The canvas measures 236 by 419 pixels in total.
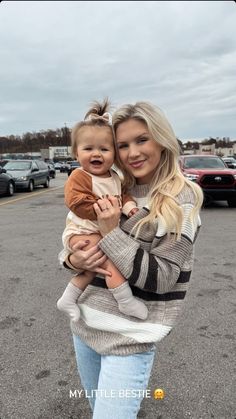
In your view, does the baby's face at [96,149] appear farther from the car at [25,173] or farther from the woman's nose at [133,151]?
the car at [25,173]

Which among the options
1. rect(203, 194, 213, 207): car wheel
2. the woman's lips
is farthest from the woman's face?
rect(203, 194, 213, 207): car wheel

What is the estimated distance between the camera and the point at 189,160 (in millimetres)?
12648

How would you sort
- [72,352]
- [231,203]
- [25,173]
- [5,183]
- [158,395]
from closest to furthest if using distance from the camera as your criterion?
[158,395] < [72,352] < [231,203] < [5,183] < [25,173]

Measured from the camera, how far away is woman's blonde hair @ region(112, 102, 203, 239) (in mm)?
1428

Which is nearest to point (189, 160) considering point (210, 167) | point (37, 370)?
point (210, 167)

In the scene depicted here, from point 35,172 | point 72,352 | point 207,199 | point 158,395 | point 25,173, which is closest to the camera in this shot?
point 158,395

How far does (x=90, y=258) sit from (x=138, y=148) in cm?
50

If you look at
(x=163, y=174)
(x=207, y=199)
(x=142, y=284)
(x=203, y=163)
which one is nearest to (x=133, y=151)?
(x=163, y=174)

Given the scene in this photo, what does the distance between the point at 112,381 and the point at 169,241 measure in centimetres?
60

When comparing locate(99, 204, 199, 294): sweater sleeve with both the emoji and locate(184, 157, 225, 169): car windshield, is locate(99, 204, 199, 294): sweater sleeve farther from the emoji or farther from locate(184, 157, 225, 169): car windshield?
locate(184, 157, 225, 169): car windshield

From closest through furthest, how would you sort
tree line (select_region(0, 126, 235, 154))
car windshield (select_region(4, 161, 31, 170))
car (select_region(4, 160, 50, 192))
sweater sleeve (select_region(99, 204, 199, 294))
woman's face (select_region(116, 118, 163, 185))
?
sweater sleeve (select_region(99, 204, 199, 294))
woman's face (select_region(116, 118, 163, 185))
car (select_region(4, 160, 50, 192))
car windshield (select_region(4, 161, 31, 170))
tree line (select_region(0, 126, 235, 154))

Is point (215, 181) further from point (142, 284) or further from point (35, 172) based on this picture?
point (35, 172)

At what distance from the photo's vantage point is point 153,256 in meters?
1.41

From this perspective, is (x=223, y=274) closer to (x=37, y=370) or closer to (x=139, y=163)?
(x=37, y=370)
